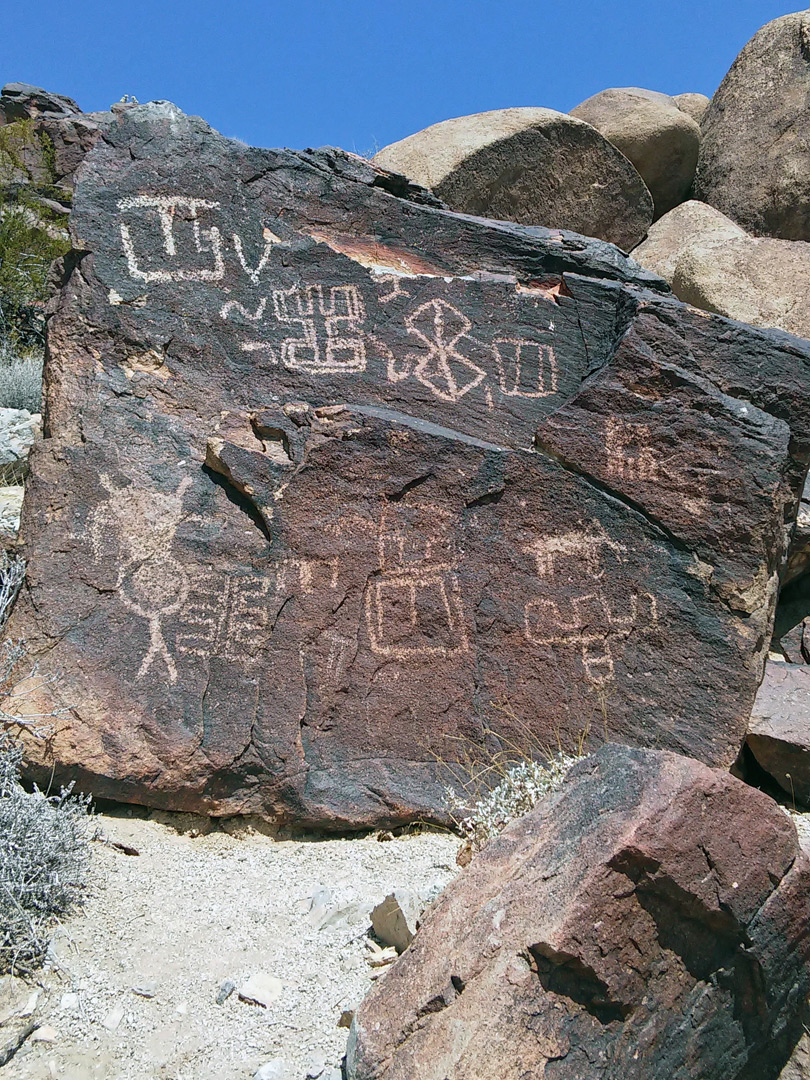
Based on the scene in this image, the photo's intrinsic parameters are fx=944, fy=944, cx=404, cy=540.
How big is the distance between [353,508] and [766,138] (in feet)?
22.3

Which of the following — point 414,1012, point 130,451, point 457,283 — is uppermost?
point 457,283

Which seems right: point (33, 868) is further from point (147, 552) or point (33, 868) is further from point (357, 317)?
point (357, 317)

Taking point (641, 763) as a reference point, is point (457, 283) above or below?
above

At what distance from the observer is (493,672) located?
11.3 ft

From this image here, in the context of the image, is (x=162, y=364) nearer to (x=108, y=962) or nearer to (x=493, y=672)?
(x=493, y=672)

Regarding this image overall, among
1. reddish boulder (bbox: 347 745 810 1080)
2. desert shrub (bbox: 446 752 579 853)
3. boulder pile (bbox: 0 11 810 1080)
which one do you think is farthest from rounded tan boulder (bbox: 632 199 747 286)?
reddish boulder (bbox: 347 745 810 1080)

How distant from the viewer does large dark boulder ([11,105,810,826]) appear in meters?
3.33

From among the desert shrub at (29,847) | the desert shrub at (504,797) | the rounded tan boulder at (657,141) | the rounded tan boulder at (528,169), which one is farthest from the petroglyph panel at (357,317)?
the rounded tan boulder at (657,141)

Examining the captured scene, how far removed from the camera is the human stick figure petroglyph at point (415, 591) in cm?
346

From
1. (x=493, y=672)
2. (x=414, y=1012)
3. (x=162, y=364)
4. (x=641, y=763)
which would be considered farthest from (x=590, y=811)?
(x=162, y=364)

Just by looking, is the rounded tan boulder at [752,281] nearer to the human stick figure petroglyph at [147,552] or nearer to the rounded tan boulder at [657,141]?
the rounded tan boulder at [657,141]

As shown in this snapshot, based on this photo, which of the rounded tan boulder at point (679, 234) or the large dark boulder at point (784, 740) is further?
the rounded tan boulder at point (679, 234)

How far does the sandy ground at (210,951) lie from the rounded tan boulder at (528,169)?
587 cm

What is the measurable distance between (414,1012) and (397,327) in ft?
8.70
